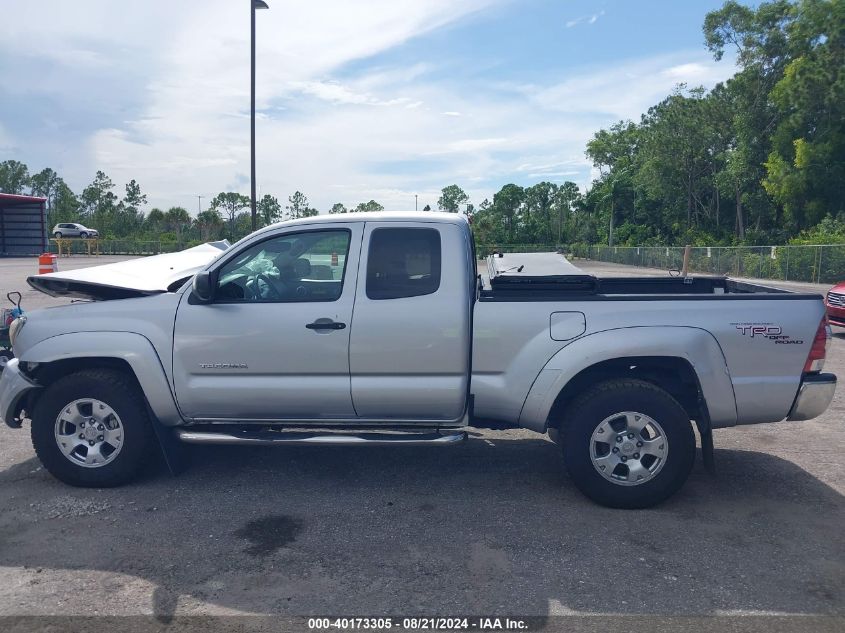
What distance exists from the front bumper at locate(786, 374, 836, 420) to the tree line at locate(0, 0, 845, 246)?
1630cm

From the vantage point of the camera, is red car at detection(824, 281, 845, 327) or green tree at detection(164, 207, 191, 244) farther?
green tree at detection(164, 207, 191, 244)

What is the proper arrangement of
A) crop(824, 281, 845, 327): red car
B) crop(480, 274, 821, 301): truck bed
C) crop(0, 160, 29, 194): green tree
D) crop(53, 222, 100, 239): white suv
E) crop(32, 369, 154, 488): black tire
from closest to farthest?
crop(480, 274, 821, 301): truck bed → crop(32, 369, 154, 488): black tire → crop(824, 281, 845, 327): red car → crop(53, 222, 100, 239): white suv → crop(0, 160, 29, 194): green tree

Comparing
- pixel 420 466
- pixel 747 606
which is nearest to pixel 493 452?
pixel 420 466

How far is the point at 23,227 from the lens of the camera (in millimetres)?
45031

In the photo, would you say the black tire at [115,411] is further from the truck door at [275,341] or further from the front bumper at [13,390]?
the truck door at [275,341]

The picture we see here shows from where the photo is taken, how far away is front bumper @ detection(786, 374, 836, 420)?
456cm

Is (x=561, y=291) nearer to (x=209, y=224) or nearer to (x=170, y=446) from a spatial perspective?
(x=170, y=446)

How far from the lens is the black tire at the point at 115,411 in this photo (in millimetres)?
4906

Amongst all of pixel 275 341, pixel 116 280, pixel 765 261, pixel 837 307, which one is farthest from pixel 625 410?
pixel 765 261

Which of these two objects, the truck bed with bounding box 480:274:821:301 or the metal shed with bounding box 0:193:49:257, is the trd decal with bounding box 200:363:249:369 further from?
the metal shed with bounding box 0:193:49:257

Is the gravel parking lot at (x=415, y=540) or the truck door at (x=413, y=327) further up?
the truck door at (x=413, y=327)

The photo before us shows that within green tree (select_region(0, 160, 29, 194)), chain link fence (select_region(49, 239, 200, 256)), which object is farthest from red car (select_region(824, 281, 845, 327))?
green tree (select_region(0, 160, 29, 194))

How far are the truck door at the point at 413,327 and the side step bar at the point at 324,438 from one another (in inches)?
7.1

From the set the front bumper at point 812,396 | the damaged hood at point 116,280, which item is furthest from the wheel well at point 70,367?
the front bumper at point 812,396
